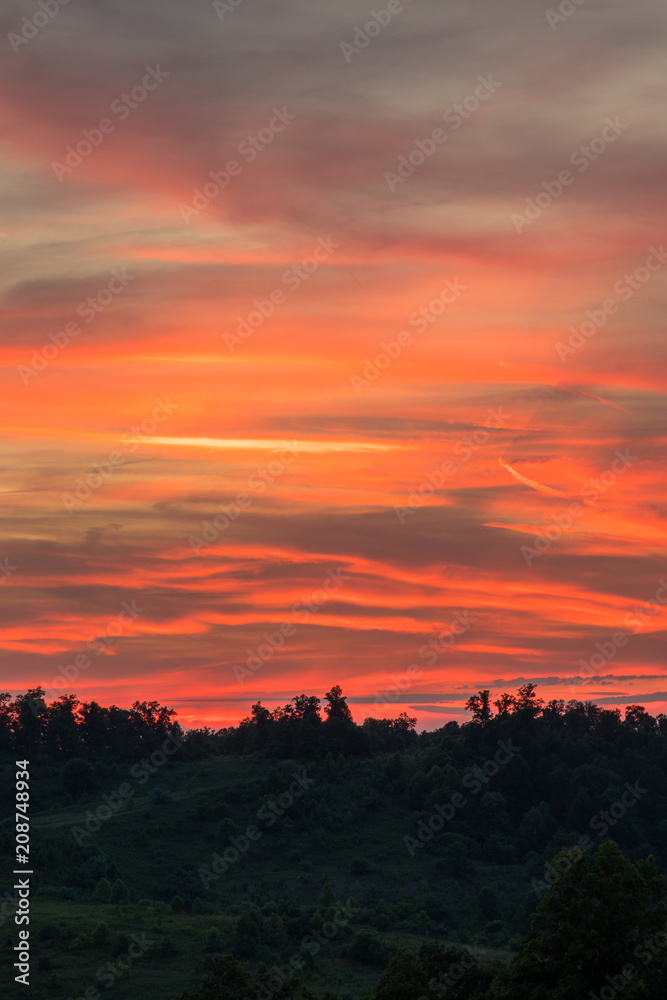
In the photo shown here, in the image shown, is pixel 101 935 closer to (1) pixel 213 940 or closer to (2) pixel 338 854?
(1) pixel 213 940

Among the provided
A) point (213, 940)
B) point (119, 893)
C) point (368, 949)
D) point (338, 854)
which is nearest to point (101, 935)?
point (213, 940)

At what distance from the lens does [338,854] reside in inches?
5197

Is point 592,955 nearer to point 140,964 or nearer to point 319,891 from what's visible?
point 140,964

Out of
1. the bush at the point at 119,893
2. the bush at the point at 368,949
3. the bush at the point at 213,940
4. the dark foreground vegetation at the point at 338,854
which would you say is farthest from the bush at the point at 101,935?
the bush at the point at 119,893

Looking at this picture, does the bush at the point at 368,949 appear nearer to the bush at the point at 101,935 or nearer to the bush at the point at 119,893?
the bush at the point at 101,935

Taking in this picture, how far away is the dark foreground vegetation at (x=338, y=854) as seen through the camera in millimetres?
45219

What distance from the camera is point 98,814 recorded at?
137250 mm

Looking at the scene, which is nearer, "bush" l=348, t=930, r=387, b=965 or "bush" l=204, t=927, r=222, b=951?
"bush" l=204, t=927, r=222, b=951

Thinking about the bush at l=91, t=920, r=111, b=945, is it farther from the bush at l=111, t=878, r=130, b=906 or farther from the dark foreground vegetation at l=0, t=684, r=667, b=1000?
the bush at l=111, t=878, r=130, b=906

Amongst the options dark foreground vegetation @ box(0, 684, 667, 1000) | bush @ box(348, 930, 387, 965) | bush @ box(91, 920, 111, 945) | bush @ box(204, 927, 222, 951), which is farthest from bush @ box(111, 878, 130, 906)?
bush @ box(348, 930, 387, 965)

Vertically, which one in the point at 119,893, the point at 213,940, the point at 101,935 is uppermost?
the point at 119,893

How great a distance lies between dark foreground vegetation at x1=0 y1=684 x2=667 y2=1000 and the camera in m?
45.2

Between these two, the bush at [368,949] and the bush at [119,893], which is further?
the bush at [119,893]

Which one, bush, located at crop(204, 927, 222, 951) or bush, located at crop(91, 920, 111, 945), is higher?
bush, located at crop(91, 920, 111, 945)
